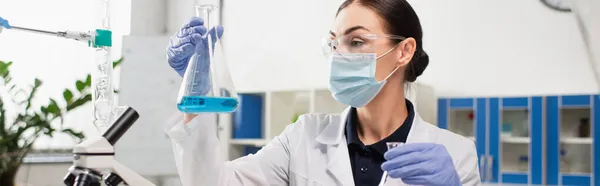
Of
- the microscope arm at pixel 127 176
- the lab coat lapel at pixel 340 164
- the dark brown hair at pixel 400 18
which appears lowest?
the lab coat lapel at pixel 340 164

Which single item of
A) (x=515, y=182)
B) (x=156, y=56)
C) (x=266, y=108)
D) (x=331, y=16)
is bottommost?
(x=515, y=182)

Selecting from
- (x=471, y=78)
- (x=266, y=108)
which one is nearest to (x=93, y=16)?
(x=266, y=108)

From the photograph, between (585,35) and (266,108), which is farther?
(266,108)

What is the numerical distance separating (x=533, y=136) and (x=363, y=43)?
5.69 ft

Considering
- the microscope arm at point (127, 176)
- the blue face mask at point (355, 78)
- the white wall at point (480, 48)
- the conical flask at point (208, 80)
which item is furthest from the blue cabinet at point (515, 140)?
the microscope arm at point (127, 176)

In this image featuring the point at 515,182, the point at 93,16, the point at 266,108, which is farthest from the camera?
the point at 93,16

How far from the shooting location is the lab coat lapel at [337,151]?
54.8 inches

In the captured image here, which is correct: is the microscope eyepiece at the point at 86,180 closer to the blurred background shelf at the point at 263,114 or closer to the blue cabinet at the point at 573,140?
the blue cabinet at the point at 573,140

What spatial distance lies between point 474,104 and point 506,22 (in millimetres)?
544

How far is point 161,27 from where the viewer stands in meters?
4.67

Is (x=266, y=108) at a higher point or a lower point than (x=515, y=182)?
higher

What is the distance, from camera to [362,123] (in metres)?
1.50

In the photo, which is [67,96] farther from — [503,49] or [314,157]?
[503,49]

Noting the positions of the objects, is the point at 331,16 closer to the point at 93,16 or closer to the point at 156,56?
the point at 156,56
